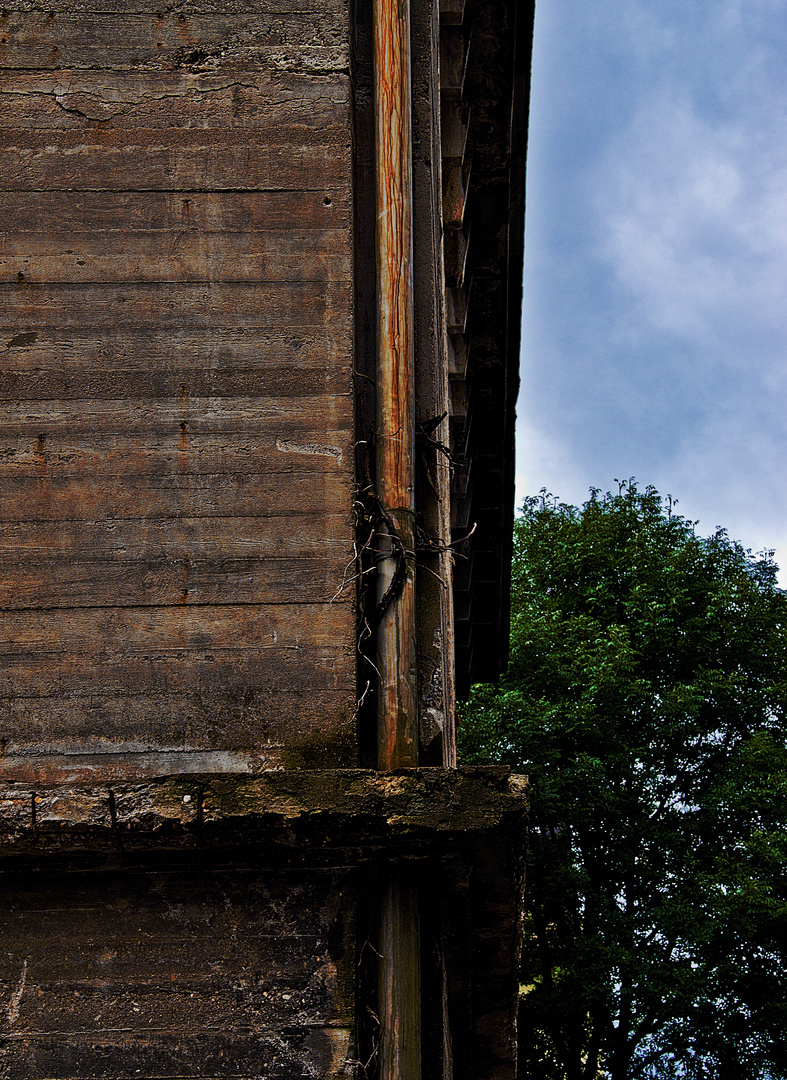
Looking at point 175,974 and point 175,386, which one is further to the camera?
point 175,386

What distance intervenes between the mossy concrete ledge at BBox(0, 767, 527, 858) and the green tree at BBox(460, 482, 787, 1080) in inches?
557

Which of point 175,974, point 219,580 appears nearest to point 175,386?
point 219,580

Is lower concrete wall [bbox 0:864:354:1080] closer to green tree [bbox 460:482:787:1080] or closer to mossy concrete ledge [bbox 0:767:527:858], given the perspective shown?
mossy concrete ledge [bbox 0:767:527:858]

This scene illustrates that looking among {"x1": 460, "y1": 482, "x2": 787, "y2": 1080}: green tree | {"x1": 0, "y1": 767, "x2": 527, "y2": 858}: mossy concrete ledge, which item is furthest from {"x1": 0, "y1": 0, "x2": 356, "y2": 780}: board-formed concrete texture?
{"x1": 460, "y1": 482, "x2": 787, "y2": 1080}: green tree

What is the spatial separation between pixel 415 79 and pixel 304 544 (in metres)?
2.10

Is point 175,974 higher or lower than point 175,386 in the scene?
lower

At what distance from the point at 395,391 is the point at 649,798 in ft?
52.4

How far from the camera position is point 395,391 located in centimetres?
392

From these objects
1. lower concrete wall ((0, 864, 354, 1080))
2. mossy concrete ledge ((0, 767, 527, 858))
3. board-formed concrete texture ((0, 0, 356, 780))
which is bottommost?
lower concrete wall ((0, 864, 354, 1080))

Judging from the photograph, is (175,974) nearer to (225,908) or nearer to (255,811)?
(225,908)

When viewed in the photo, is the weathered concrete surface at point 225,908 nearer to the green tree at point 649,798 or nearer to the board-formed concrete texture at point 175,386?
the board-formed concrete texture at point 175,386

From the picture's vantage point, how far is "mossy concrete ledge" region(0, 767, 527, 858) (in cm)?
321

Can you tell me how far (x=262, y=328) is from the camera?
4.02 metres

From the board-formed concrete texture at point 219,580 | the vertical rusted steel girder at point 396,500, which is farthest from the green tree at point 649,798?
the vertical rusted steel girder at point 396,500
